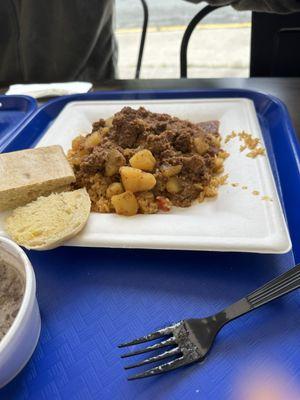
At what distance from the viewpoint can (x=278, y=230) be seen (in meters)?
0.78

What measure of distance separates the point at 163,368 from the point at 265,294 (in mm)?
229

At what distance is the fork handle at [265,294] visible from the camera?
2.21 ft

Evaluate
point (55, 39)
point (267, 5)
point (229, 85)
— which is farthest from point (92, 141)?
point (55, 39)

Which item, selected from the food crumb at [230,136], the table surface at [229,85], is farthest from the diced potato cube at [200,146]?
the table surface at [229,85]

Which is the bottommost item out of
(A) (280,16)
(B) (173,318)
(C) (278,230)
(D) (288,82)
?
(B) (173,318)

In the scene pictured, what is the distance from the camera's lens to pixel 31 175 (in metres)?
0.96

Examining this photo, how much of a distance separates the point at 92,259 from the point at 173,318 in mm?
242

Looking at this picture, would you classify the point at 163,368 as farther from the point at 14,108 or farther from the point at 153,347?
the point at 14,108

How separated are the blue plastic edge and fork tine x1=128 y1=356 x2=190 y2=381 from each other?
0.35 metres

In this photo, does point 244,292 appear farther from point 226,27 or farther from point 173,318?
point 226,27

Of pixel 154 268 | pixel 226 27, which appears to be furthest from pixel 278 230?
pixel 226 27

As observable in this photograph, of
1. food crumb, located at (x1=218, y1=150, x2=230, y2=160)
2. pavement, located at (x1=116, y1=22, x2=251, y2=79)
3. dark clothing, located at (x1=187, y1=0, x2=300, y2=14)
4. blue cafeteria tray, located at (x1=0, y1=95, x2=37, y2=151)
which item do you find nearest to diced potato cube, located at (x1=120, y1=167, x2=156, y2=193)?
food crumb, located at (x1=218, y1=150, x2=230, y2=160)

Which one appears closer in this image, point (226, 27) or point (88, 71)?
point (88, 71)

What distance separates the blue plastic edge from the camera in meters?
0.95
